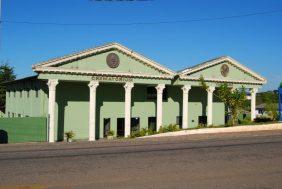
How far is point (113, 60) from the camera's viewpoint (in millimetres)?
34188

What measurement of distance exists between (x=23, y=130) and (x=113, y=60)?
30.7 ft

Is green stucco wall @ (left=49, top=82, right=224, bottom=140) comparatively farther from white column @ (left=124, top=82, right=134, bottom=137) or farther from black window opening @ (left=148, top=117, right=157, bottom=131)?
white column @ (left=124, top=82, right=134, bottom=137)

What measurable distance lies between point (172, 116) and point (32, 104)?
13803 mm

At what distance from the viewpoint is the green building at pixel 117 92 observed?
32.7 m

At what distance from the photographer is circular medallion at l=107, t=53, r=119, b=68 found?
34031mm

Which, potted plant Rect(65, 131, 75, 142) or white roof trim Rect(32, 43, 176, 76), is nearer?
white roof trim Rect(32, 43, 176, 76)

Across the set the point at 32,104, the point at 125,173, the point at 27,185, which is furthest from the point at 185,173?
the point at 32,104

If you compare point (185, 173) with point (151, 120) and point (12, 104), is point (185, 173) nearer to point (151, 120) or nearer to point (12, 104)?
point (151, 120)

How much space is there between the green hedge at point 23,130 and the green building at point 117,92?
0.77 metres

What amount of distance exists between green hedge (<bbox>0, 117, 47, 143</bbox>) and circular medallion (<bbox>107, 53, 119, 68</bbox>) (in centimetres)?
717

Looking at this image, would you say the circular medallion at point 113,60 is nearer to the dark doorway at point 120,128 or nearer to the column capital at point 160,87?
the column capital at point 160,87

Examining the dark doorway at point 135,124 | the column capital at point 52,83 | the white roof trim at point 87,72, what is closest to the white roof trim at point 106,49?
the white roof trim at point 87,72

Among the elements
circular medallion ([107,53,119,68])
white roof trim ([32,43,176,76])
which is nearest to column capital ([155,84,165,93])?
white roof trim ([32,43,176,76])

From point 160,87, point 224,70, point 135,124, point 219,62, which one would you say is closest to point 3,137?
point 135,124
